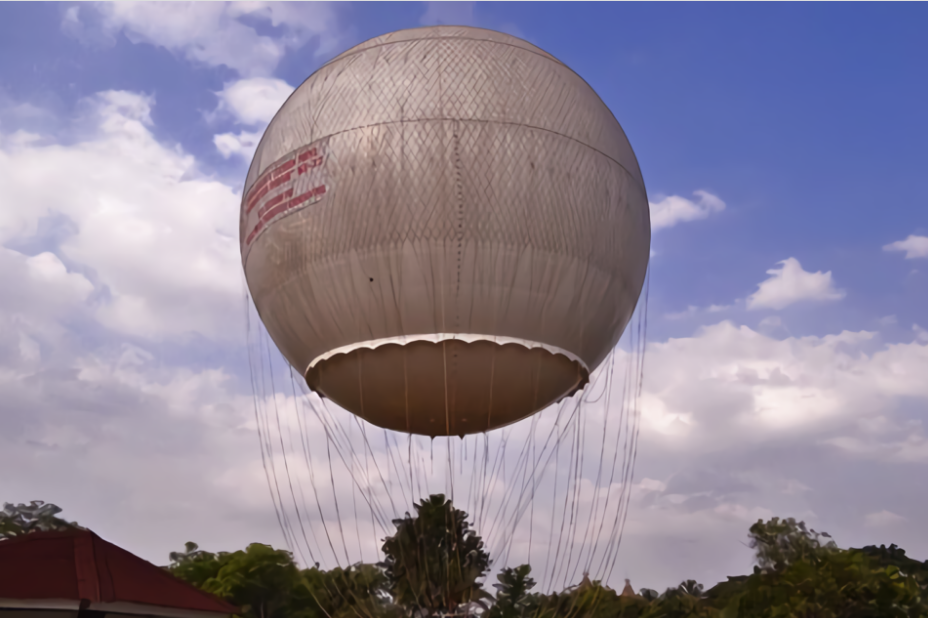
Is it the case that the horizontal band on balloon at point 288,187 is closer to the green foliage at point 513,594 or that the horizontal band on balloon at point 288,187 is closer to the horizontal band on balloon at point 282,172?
the horizontal band on balloon at point 282,172

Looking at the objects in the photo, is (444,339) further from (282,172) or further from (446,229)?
(282,172)

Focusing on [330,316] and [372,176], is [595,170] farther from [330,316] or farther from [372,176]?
[330,316]

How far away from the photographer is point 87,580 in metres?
7.41

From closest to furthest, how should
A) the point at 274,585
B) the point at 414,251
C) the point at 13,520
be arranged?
the point at 414,251 → the point at 274,585 → the point at 13,520

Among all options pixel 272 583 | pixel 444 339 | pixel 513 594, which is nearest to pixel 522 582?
pixel 513 594

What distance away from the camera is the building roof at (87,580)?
7180 millimetres

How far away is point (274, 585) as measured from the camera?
1449 inches

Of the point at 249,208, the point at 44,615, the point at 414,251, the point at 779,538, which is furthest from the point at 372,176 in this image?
the point at 779,538

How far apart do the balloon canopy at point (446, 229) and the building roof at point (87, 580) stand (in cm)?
587

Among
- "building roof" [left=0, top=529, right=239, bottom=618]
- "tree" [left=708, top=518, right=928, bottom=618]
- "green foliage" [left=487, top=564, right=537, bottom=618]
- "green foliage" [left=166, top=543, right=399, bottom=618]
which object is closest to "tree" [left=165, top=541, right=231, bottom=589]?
"green foliage" [left=166, top=543, right=399, bottom=618]

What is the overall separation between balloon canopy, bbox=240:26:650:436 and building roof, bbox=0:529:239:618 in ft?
19.3

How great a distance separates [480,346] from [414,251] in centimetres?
177

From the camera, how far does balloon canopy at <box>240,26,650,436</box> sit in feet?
41.9

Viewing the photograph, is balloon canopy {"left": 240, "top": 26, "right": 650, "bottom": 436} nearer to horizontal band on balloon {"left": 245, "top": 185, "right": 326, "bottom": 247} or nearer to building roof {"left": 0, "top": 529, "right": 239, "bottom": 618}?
horizontal band on balloon {"left": 245, "top": 185, "right": 326, "bottom": 247}
